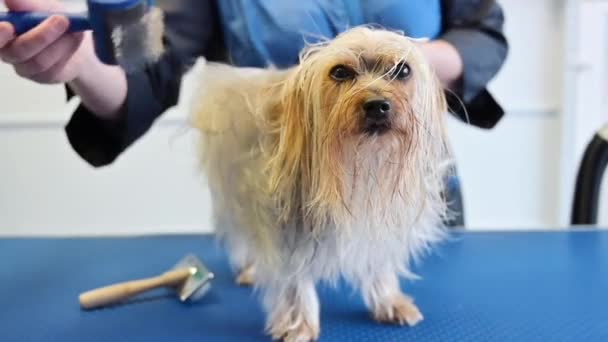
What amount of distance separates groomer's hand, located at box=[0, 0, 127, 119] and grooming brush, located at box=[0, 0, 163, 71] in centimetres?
1

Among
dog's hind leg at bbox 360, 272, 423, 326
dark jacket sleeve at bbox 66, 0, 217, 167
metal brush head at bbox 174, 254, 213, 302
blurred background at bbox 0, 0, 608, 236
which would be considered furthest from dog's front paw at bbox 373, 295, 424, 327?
blurred background at bbox 0, 0, 608, 236

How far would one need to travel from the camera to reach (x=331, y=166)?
62 cm

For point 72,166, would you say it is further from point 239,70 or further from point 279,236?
point 279,236

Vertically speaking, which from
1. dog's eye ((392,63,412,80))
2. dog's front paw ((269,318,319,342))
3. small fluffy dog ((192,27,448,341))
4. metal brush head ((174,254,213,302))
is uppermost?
dog's eye ((392,63,412,80))

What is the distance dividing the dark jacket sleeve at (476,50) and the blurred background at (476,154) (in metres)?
0.87

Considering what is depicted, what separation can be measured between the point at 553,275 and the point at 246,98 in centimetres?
51

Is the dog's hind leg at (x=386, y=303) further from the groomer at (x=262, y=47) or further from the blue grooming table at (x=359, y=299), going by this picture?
the groomer at (x=262, y=47)

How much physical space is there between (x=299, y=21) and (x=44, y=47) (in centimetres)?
36

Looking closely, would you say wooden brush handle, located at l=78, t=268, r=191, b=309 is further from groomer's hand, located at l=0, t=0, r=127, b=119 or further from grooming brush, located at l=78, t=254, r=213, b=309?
groomer's hand, located at l=0, t=0, r=127, b=119

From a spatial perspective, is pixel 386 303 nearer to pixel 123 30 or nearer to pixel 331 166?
pixel 331 166

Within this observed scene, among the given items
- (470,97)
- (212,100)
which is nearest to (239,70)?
(212,100)

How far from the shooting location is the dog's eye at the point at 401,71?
607 millimetres

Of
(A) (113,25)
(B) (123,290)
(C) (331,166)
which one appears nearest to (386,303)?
(C) (331,166)

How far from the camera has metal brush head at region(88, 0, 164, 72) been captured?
51 cm
